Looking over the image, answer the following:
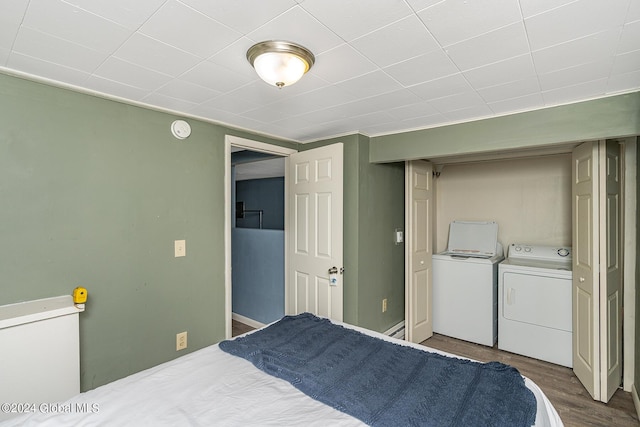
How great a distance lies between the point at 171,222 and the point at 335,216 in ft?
4.44

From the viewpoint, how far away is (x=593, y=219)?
2371 millimetres

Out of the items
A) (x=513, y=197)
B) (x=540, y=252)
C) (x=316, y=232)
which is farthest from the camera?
(x=513, y=197)

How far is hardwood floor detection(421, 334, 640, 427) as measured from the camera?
2.22 m

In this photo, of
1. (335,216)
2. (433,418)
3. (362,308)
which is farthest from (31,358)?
(362,308)

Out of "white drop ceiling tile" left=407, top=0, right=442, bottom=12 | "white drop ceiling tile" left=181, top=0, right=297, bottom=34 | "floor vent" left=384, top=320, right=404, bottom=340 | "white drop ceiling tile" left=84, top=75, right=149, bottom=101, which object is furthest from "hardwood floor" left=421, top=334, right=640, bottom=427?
"white drop ceiling tile" left=84, top=75, right=149, bottom=101

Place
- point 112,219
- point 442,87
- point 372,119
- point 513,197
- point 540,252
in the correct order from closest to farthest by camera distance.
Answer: point 442,87 < point 112,219 < point 372,119 < point 540,252 < point 513,197

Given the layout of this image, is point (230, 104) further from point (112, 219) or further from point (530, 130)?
point (530, 130)

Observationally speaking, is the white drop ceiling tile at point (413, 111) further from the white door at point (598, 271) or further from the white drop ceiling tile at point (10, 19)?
the white drop ceiling tile at point (10, 19)

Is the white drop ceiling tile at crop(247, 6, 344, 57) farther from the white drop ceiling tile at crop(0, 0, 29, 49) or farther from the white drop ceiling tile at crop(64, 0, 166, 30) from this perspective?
the white drop ceiling tile at crop(0, 0, 29, 49)

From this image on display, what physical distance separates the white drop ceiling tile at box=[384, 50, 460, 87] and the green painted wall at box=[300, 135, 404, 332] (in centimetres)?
122

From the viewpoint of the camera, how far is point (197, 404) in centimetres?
131

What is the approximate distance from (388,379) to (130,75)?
208 centimetres

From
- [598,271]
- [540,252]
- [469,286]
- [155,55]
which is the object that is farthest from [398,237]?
[155,55]

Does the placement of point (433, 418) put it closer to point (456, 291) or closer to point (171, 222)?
point (171, 222)
